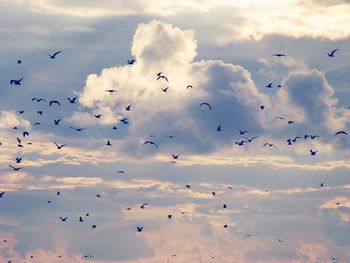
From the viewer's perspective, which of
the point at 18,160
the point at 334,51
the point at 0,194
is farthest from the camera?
the point at 18,160

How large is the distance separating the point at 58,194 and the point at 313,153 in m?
51.4

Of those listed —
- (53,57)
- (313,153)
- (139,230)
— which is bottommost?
(139,230)

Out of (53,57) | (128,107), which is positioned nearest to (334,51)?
(128,107)

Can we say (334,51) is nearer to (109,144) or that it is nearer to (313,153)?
(313,153)

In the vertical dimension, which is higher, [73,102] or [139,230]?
[73,102]

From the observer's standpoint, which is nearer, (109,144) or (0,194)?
(0,194)

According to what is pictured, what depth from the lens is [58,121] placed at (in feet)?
531

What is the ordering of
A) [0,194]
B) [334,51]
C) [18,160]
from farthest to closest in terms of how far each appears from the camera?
[18,160] → [0,194] → [334,51]

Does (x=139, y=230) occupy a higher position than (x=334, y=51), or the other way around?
(x=334, y=51)

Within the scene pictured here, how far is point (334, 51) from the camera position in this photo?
479 ft

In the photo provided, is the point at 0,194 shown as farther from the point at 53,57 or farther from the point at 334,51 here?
the point at 334,51

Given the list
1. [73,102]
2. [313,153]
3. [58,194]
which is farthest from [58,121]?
[313,153]

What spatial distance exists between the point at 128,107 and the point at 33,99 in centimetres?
1819

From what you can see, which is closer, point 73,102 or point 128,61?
point 128,61
